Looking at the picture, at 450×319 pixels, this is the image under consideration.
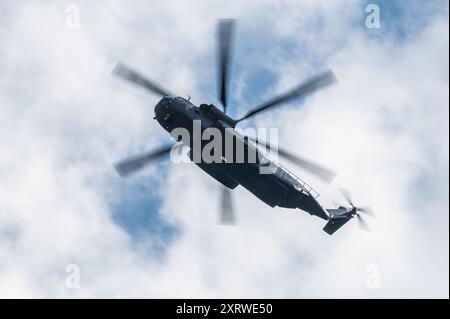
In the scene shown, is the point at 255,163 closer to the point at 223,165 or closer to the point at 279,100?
the point at 223,165

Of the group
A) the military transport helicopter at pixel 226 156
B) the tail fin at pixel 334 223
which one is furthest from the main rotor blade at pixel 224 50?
the tail fin at pixel 334 223

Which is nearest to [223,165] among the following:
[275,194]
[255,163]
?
[255,163]

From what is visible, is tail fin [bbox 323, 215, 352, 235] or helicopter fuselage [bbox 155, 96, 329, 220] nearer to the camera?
helicopter fuselage [bbox 155, 96, 329, 220]

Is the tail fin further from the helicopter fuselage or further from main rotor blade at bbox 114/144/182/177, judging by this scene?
main rotor blade at bbox 114/144/182/177

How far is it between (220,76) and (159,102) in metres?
4.75

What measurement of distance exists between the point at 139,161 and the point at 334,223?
16.1 metres

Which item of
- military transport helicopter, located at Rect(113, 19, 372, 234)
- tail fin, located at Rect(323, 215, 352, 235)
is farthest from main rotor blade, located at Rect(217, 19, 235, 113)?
tail fin, located at Rect(323, 215, 352, 235)

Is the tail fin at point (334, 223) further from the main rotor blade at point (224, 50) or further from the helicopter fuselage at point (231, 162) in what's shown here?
the main rotor blade at point (224, 50)

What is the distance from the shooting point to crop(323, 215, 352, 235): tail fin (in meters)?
40.8

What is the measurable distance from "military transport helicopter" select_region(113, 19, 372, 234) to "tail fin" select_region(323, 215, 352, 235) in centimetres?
332

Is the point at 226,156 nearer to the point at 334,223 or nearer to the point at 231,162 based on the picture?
the point at 231,162

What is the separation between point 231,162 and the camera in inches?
1351

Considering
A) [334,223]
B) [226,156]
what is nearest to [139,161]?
[226,156]

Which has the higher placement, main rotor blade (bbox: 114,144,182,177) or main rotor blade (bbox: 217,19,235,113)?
main rotor blade (bbox: 217,19,235,113)
